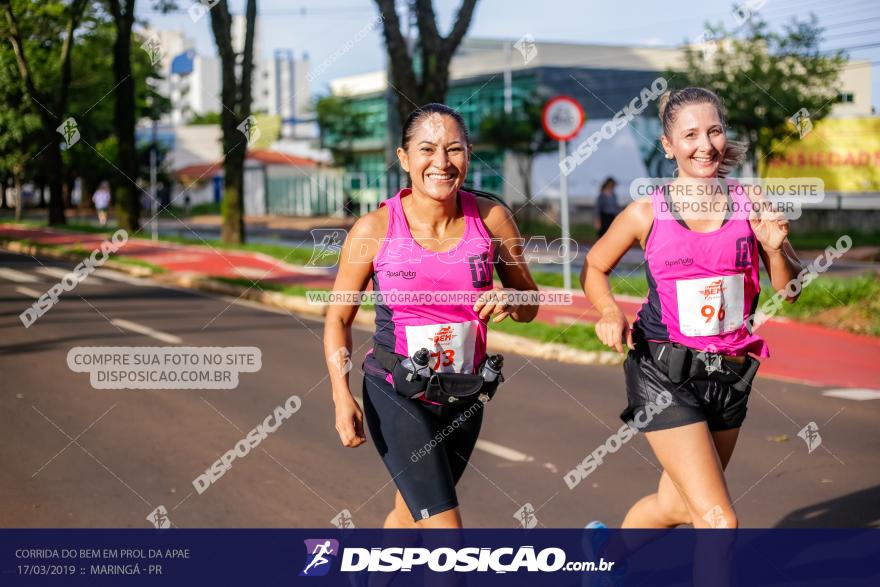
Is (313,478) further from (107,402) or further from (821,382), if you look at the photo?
(821,382)

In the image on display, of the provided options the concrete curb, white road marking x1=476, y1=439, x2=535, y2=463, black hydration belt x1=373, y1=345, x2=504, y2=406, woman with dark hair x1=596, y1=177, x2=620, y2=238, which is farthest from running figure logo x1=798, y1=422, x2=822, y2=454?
woman with dark hair x1=596, y1=177, x2=620, y2=238

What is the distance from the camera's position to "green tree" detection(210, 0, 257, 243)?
79.4 feet

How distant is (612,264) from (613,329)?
1.20 ft

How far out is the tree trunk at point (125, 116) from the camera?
3114 cm

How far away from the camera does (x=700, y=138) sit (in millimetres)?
3762

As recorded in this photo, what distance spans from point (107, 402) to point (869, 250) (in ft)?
68.6

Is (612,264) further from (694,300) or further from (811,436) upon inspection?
(811,436)

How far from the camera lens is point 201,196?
75625 mm

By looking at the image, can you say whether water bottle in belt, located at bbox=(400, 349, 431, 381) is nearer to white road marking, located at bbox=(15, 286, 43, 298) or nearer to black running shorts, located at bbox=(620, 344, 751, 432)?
black running shorts, located at bbox=(620, 344, 751, 432)

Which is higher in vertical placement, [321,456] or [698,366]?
[698,366]

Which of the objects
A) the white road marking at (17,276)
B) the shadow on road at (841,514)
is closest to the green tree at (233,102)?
the white road marking at (17,276)

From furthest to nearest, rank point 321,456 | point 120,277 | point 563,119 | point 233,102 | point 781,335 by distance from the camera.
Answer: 1. point 233,102
2. point 120,277
3. point 563,119
4. point 781,335
5. point 321,456

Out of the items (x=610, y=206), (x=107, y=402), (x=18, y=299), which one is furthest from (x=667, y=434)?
(x=610, y=206)

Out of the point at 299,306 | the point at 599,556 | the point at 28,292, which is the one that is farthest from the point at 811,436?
the point at 28,292
